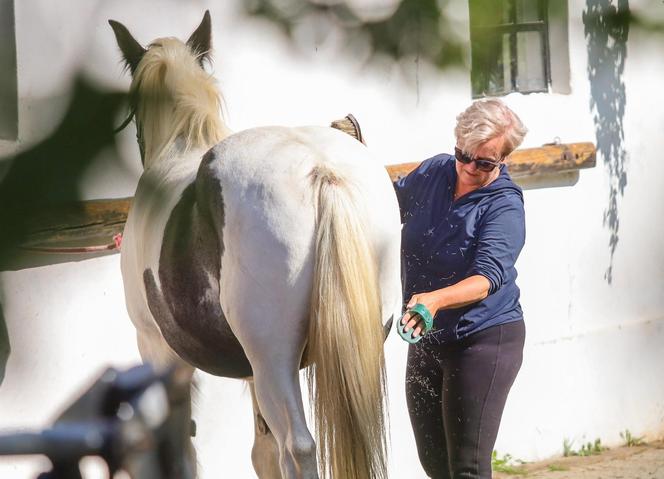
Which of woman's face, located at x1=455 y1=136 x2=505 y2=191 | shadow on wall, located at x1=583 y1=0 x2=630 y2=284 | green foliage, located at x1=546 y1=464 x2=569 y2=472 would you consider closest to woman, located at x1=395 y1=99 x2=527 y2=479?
woman's face, located at x1=455 y1=136 x2=505 y2=191

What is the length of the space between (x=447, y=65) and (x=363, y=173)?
155 cm

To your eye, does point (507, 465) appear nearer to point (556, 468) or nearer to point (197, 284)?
point (556, 468)

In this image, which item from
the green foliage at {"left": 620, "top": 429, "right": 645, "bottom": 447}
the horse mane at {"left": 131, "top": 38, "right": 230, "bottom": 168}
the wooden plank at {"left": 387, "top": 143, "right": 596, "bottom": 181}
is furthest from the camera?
the green foliage at {"left": 620, "top": 429, "right": 645, "bottom": 447}

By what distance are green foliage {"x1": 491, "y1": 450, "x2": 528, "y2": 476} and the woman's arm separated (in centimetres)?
210

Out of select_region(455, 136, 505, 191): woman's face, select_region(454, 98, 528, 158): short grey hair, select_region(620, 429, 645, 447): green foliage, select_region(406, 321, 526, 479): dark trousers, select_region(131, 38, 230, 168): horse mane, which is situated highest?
select_region(131, 38, 230, 168): horse mane

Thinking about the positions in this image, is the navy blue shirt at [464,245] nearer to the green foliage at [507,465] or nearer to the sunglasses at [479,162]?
the sunglasses at [479,162]

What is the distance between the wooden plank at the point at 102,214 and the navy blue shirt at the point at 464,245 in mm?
857

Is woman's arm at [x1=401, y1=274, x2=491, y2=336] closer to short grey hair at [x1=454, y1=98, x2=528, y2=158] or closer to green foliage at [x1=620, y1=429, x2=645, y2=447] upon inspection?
short grey hair at [x1=454, y1=98, x2=528, y2=158]

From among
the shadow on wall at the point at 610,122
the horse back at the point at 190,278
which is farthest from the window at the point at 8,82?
the shadow on wall at the point at 610,122

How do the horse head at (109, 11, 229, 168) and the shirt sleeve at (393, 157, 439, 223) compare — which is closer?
the horse head at (109, 11, 229, 168)

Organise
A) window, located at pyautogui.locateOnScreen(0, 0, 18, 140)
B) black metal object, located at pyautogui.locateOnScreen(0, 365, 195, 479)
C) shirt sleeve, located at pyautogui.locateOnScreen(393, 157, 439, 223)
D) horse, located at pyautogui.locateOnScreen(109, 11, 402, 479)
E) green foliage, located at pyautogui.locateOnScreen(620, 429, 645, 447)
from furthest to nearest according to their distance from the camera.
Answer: green foliage, located at pyautogui.locateOnScreen(620, 429, 645, 447) → shirt sleeve, located at pyautogui.locateOnScreen(393, 157, 439, 223) → horse, located at pyautogui.locateOnScreen(109, 11, 402, 479) → window, located at pyautogui.locateOnScreen(0, 0, 18, 140) → black metal object, located at pyautogui.locateOnScreen(0, 365, 195, 479)

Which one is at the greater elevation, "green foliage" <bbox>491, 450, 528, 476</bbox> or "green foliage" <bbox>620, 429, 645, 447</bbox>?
"green foliage" <bbox>491, 450, 528, 476</bbox>

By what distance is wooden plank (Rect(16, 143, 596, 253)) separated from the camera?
3.11 ft

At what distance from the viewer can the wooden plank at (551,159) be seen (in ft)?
14.8
